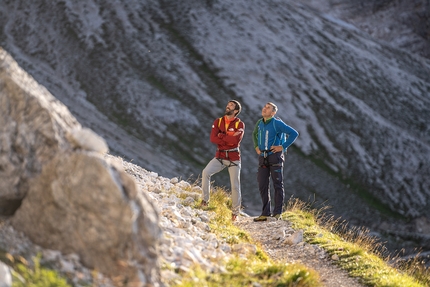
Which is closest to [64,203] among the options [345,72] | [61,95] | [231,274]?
[231,274]

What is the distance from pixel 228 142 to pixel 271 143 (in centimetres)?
150

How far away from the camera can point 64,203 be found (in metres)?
5.45

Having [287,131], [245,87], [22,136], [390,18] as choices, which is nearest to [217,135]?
[287,131]

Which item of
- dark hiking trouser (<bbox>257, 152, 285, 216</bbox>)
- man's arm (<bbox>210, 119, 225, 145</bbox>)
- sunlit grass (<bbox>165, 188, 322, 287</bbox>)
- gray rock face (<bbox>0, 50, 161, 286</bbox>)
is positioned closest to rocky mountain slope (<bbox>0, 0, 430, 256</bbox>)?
dark hiking trouser (<bbox>257, 152, 285, 216</bbox>)

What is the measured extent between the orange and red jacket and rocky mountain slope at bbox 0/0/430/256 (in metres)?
24.5

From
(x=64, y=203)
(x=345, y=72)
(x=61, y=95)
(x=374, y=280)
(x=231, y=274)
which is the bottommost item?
(x=61, y=95)

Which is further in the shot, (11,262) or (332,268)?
(332,268)

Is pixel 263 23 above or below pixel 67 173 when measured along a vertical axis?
below

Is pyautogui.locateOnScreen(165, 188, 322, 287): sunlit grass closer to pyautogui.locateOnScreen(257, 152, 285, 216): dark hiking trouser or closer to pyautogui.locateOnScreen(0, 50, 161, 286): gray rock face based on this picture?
pyautogui.locateOnScreen(0, 50, 161, 286): gray rock face

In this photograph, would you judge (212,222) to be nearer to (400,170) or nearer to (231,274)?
(231,274)

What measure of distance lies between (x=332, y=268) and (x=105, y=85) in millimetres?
38165

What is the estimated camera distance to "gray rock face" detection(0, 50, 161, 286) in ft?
17.1

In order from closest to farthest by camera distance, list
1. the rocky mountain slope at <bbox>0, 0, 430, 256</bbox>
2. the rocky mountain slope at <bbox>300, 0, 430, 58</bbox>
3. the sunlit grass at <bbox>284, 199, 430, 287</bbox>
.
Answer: the sunlit grass at <bbox>284, 199, 430, 287</bbox>
the rocky mountain slope at <bbox>0, 0, 430, 256</bbox>
the rocky mountain slope at <bbox>300, 0, 430, 58</bbox>

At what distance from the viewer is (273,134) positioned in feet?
40.5
